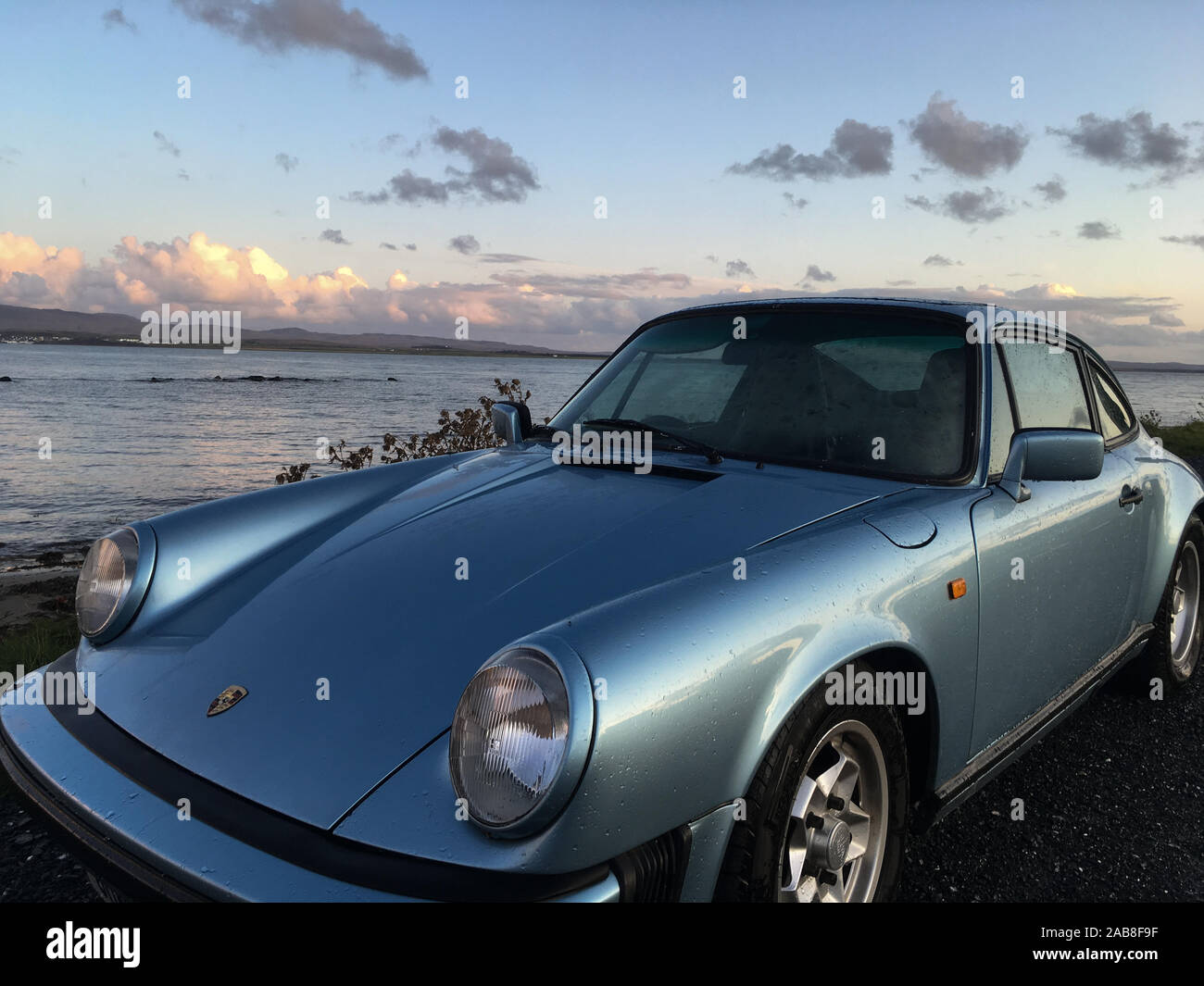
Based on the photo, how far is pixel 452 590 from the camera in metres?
2.08

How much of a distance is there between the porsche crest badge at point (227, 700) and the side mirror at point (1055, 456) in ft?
7.30

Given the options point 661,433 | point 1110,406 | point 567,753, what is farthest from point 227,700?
point 1110,406

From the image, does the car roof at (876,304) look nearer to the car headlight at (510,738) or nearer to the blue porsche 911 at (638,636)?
the blue porsche 911 at (638,636)

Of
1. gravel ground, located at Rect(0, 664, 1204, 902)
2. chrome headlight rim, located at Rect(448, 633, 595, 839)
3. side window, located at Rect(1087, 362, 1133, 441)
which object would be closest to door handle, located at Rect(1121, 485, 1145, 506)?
side window, located at Rect(1087, 362, 1133, 441)

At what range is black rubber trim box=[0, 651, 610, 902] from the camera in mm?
1411

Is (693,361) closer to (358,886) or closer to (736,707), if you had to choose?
(736,707)

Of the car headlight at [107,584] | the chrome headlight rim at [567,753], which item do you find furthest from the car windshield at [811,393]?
the car headlight at [107,584]

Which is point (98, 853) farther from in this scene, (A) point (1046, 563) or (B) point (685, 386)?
(A) point (1046, 563)

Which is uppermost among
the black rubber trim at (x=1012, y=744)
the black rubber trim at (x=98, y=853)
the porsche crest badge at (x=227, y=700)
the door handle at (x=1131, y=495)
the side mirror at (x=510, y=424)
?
the side mirror at (x=510, y=424)

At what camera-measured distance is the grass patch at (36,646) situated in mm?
4003

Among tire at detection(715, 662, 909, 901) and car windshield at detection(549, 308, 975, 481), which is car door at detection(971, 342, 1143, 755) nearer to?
car windshield at detection(549, 308, 975, 481)

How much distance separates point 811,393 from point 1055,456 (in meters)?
0.75

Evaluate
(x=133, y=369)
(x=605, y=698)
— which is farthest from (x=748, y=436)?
(x=133, y=369)
